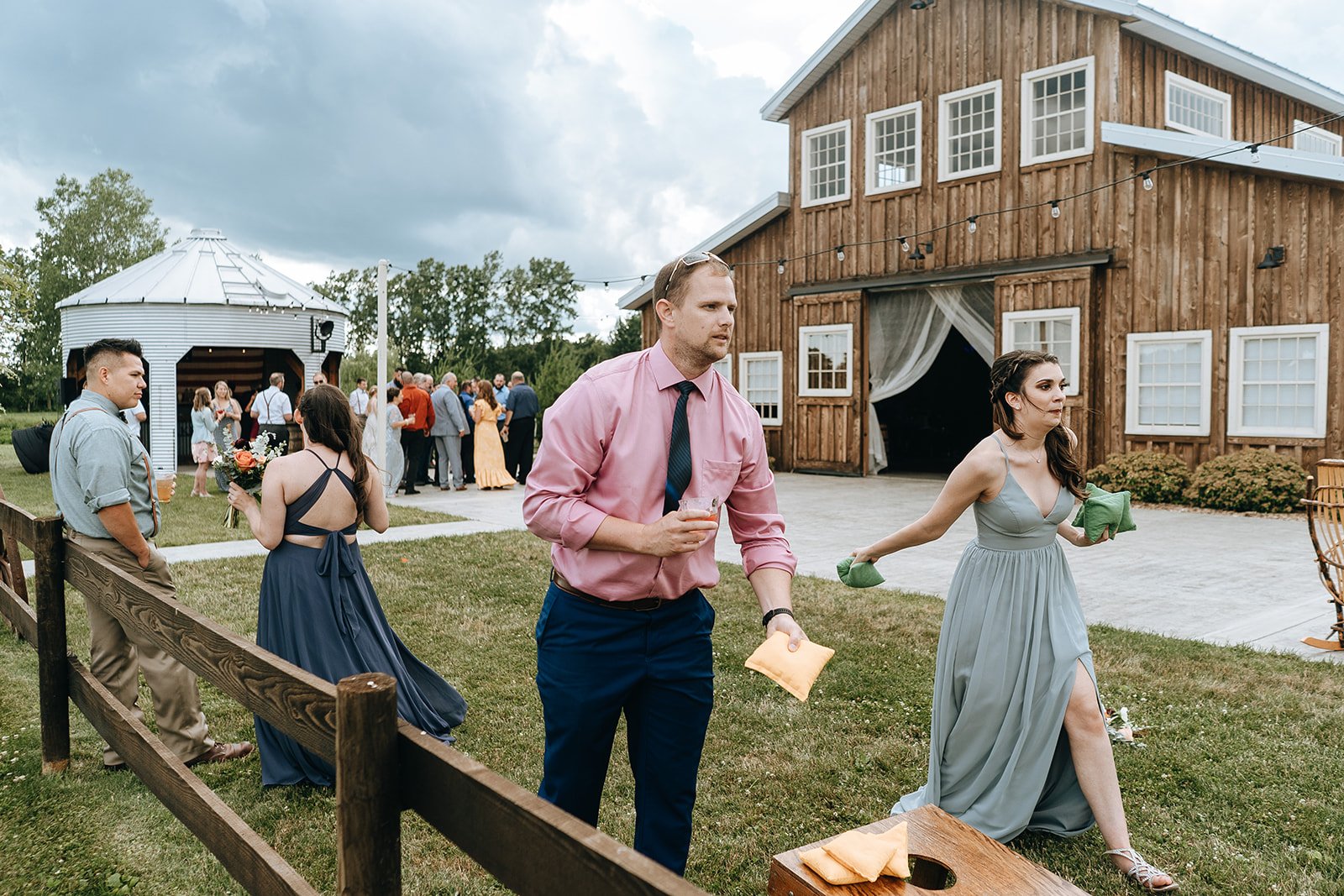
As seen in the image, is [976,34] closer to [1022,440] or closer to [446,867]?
[1022,440]

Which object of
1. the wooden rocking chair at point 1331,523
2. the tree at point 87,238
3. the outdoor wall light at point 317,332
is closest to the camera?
the wooden rocking chair at point 1331,523

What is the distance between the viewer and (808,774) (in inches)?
174

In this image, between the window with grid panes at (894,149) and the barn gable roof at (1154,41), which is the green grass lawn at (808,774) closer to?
the barn gable roof at (1154,41)

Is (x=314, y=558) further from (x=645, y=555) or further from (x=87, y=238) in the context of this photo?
(x=87, y=238)

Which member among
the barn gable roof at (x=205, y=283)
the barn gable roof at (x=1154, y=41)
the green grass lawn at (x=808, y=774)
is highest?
the barn gable roof at (x=1154, y=41)

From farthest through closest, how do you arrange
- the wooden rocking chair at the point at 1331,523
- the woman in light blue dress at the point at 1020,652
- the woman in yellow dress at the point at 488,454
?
the woman in yellow dress at the point at 488,454 → the wooden rocking chair at the point at 1331,523 → the woman in light blue dress at the point at 1020,652

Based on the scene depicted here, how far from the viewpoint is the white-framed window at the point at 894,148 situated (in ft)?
55.9

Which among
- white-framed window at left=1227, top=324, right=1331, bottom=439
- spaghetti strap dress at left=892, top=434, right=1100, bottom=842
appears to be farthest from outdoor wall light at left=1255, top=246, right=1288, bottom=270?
spaghetti strap dress at left=892, top=434, right=1100, bottom=842

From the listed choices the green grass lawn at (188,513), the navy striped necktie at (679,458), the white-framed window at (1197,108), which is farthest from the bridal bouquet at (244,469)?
the white-framed window at (1197,108)

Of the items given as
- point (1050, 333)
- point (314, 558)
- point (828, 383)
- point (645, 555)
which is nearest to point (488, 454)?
point (828, 383)

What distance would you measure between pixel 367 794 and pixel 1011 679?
2.52 metres

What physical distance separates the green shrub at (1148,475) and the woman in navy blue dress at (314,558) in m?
11.6

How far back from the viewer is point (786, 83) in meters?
18.7

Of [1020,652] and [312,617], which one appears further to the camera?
[312,617]
